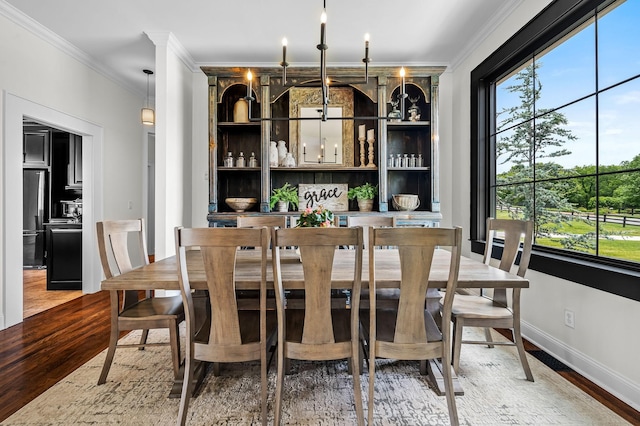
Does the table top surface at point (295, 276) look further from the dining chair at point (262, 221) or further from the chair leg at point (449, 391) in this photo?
the dining chair at point (262, 221)

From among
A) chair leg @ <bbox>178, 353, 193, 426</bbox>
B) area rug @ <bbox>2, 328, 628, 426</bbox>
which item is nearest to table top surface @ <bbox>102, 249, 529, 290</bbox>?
chair leg @ <bbox>178, 353, 193, 426</bbox>

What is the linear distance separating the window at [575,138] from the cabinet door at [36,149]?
6.26 metres

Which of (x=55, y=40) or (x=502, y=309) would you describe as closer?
(x=502, y=309)

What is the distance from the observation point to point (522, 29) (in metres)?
2.83

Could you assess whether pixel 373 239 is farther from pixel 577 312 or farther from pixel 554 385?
pixel 577 312

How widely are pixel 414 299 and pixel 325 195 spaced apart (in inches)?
112

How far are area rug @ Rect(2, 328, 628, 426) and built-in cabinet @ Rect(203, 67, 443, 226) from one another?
1989mm

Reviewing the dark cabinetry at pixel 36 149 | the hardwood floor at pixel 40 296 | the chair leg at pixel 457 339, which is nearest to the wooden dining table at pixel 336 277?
the chair leg at pixel 457 339

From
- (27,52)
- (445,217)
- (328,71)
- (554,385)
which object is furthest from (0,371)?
(445,217)

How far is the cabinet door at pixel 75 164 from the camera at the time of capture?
5.10 metres

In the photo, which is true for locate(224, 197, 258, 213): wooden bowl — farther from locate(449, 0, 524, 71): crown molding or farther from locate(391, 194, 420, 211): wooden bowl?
locate(449, 0, 524, 71): crown molding

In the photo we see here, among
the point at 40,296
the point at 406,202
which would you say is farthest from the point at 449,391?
the point at 40,296

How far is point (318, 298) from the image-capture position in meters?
1.60

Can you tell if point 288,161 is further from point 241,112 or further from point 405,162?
point 405,162
